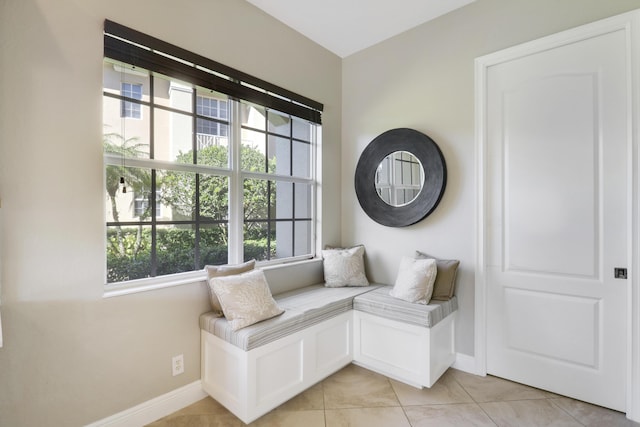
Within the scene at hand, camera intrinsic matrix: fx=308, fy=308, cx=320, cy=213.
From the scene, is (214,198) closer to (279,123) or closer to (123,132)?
(123,132)

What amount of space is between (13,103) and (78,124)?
0.25 metres

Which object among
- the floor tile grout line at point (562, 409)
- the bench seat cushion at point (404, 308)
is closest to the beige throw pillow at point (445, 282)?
the bench seat cushion at point (404, 308)

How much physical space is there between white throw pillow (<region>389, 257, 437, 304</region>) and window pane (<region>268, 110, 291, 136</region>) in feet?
5.38

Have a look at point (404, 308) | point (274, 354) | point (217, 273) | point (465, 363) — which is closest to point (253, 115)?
point (217, 273)

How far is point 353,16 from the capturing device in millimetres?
2639

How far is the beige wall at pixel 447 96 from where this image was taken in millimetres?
2252

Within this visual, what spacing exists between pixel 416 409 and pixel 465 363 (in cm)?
74

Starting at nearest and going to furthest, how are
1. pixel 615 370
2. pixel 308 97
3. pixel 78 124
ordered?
pixel 78 124 → pixel 615 370 → pixel 308 97

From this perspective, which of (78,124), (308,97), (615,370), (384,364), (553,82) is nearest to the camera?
(78,124)

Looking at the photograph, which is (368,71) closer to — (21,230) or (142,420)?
(21,230)

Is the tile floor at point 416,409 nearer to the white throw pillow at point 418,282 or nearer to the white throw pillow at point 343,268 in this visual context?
the white throw pillow at point 418,282

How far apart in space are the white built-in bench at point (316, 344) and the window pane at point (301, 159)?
1020 millimetres

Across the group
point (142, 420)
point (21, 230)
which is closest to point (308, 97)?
point (21, 230)

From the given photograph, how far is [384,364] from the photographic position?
2.39 meters
